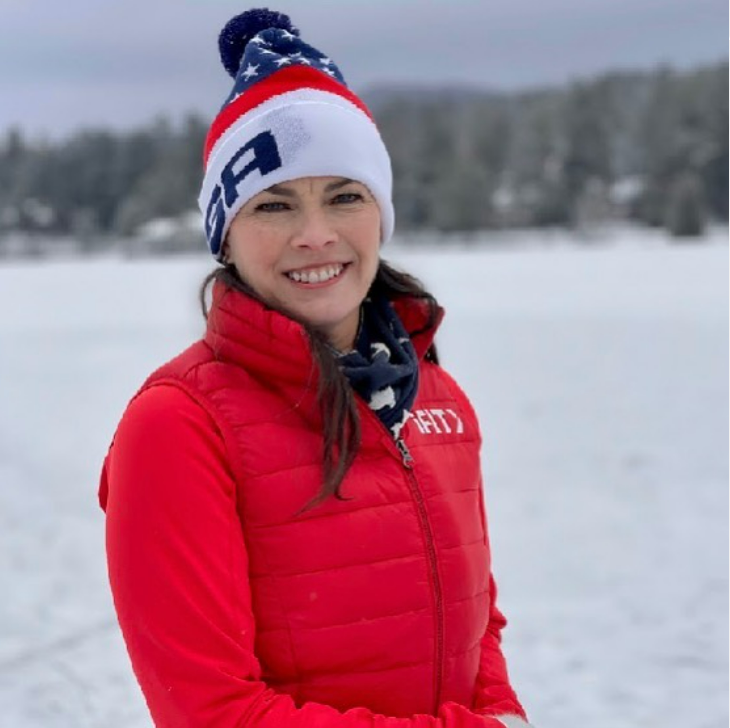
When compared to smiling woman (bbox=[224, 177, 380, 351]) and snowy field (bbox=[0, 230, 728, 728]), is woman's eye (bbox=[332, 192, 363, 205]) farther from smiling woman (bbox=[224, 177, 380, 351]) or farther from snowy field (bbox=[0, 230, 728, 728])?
snowy field (bbox=[0, 230, 728, 728])

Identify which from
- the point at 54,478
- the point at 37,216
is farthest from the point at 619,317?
the point at 37,216

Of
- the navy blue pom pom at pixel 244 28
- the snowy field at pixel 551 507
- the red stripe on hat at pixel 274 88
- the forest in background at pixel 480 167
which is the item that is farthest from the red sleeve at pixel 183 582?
the forest in background at pixel 480 167

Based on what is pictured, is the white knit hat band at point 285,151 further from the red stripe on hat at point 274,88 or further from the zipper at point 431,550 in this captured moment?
the zipper at point 431,550

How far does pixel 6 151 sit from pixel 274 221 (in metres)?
78.7

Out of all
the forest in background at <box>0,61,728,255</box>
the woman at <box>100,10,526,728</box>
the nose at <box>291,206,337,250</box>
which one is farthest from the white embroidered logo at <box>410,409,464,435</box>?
the forest in background at <box>0,61,728,255</box>

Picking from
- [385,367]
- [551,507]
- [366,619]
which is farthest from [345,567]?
[551,507]

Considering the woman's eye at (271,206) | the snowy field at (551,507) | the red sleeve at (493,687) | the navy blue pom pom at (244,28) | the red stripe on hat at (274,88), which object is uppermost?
the navy blue pom pom at (244,28)

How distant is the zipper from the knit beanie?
389 mm

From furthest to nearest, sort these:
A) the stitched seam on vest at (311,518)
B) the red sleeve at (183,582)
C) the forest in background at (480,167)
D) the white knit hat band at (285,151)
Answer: the forest in background at (480,167) < the white knit hat band at (285,151) < the stitched seam on vest at (311,518) < the red sleeve at (183,582)

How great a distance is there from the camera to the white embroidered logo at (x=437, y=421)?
5.64ft

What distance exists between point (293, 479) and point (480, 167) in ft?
220

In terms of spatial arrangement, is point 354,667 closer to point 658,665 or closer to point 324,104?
point 324,104

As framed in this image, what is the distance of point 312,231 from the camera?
5.09 ft

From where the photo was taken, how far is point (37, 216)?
6781 cm
